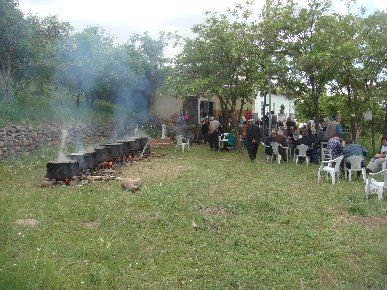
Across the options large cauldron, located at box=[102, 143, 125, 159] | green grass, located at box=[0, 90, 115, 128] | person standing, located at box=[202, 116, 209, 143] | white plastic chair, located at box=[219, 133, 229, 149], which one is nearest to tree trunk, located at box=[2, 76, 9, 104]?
green grass, located at box=[0, 90, 115, 128]

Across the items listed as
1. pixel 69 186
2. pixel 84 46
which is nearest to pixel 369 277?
pixel 69 186

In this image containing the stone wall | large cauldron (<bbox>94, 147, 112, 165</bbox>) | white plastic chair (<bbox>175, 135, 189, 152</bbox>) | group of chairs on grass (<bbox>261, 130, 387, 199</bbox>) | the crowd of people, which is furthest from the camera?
white plastic chair (<bbox>175, 135, 189, 152</bbox>)

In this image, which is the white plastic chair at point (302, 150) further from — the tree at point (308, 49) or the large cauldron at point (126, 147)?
the large cauldron at point (126, 147)

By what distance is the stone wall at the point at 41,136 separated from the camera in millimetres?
13555

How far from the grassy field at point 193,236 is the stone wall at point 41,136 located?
2975mm

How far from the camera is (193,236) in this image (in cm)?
650

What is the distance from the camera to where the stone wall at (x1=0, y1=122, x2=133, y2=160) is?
13555 mm

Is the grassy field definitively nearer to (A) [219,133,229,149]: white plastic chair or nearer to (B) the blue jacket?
(B) the blue jacket

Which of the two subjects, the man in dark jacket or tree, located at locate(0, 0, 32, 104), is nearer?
tree, located at locate(0, 0, 32, 104)

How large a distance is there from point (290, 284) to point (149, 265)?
166 cm

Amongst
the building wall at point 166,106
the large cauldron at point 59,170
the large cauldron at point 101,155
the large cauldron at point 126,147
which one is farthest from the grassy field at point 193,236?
the building wall at point 166,106

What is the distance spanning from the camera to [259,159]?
53.3ft

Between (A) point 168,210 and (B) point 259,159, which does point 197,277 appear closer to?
(A) point 168,210

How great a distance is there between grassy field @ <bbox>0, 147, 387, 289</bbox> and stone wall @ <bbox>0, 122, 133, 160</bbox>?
2.98 metres
